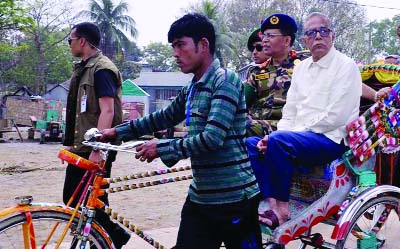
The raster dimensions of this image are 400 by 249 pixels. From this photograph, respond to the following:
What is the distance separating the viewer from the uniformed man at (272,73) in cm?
370

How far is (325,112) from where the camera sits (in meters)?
3.14

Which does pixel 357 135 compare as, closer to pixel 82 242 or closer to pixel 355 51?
pixel 82 242

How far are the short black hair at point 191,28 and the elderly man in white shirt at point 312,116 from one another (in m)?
0.93

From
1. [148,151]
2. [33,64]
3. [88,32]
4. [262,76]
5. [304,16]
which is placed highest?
[304,16]

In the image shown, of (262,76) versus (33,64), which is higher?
(33,64)

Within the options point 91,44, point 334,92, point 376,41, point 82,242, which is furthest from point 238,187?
point 376,41

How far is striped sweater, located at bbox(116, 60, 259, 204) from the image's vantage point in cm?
224

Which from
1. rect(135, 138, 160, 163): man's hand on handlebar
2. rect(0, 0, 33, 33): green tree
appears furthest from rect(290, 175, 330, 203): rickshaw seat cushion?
rect(0, 0, 33, 33): green tree

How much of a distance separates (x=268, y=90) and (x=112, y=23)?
3829 centimetres

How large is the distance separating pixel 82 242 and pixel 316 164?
150 centimetres

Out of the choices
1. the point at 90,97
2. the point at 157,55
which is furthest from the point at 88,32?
the point at 157,55

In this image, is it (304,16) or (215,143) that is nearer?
(215,143)

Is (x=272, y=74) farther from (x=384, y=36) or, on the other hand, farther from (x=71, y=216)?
(x=384, y=36)

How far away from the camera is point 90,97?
356 cm
